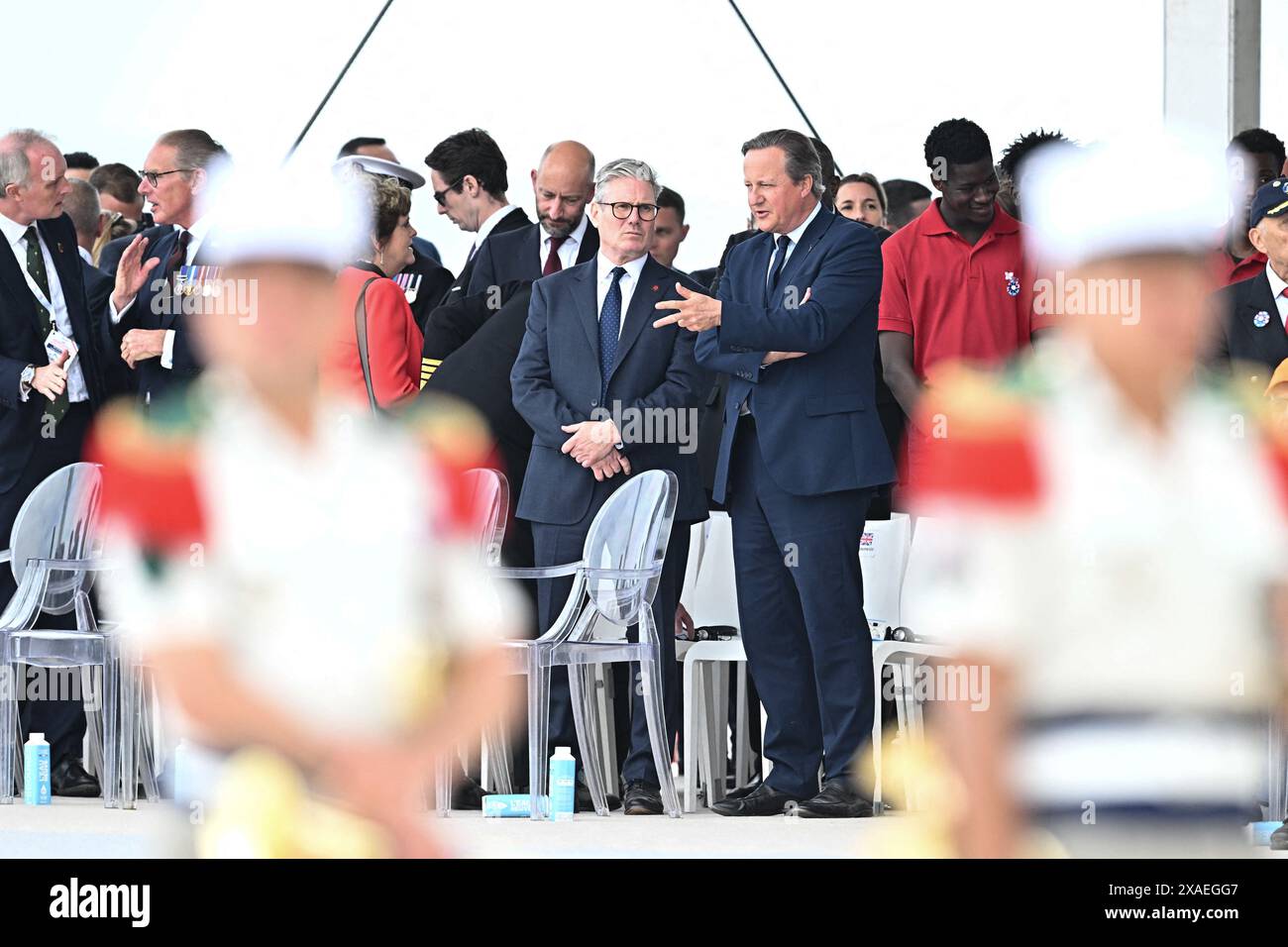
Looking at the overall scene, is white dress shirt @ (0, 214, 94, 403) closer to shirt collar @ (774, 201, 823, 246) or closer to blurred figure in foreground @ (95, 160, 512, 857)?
shirt collar @ (774, 201, 823, 246)

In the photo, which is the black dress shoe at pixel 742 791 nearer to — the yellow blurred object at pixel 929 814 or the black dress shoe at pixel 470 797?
the black dress shoe at pixel 470 797

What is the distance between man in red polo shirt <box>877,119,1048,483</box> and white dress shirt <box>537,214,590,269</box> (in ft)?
2.93

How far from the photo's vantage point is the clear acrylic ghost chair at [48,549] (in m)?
5.51

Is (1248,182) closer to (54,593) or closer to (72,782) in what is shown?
(54,593)

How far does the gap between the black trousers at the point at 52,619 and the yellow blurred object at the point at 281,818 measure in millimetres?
5019

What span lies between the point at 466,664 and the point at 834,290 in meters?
4.13

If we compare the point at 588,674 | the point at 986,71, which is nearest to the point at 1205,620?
the point at 588,674

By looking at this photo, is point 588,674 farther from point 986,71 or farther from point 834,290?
point 986,71

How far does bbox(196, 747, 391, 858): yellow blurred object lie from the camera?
981mm

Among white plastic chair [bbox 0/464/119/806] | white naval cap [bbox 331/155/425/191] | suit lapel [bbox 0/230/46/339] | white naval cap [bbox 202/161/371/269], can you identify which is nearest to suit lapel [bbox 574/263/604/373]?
white naval cap [bbox 331/155/425/191]

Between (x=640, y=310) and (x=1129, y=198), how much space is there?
4354mm

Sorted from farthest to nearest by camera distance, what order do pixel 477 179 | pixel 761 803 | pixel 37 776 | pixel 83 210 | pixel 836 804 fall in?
pixel 83 210, pixel 477 179, pixel 37 776, pixel 761 803, pixel 836 804

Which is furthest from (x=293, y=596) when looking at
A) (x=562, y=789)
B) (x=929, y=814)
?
(x=562, y=789)

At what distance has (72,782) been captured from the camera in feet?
18.8
